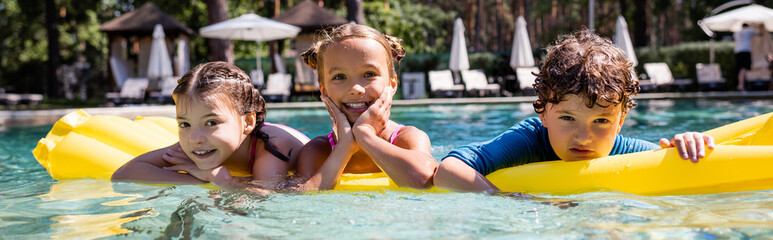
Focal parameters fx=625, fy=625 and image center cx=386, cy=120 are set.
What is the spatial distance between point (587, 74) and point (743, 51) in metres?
15.8

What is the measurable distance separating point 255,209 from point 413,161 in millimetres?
727

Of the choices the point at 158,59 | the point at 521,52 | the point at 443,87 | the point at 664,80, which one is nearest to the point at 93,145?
the point at 443,87

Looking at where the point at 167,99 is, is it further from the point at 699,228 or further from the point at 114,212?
the point at 699,228

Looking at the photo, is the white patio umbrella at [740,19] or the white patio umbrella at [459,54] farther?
the white patio umbrella at [459,54]

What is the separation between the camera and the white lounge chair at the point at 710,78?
1647 cm

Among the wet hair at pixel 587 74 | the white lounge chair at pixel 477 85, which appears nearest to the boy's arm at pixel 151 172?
the wet hair at pixel 587 74

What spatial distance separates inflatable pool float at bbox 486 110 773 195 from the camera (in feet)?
8.59

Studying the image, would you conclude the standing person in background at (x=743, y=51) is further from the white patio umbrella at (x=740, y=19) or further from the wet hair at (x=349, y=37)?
the wet hair at (x=349, y=37)

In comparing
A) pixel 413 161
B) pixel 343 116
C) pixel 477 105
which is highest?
pixel 343 116

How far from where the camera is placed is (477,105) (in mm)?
14250

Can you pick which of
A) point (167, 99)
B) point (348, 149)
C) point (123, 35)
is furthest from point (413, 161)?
point (123, 35)

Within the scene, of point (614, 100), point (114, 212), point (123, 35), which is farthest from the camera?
point (123, 35)

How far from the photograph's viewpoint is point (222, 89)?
2.99m

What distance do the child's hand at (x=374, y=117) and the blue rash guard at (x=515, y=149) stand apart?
14.4 inches
